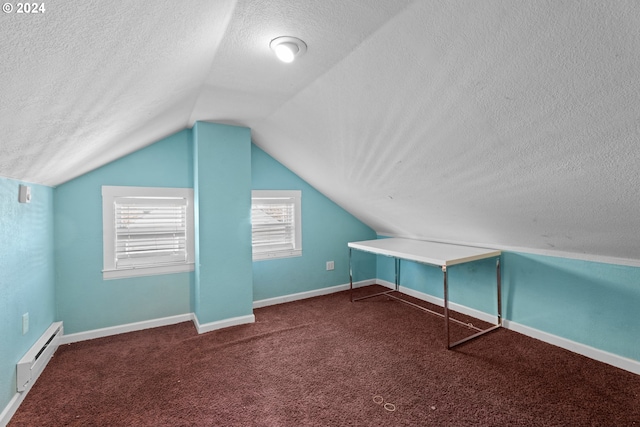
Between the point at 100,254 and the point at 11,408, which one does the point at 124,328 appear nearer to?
the point at 100,254

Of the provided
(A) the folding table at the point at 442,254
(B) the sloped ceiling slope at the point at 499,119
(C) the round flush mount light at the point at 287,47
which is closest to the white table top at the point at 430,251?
(A) the folding table at the point at 442,254

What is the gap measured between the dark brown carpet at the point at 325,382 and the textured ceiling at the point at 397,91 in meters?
1.06

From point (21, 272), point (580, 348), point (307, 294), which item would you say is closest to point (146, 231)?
point (21, 272)

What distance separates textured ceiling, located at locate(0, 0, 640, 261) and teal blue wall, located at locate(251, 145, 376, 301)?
1.22 meters

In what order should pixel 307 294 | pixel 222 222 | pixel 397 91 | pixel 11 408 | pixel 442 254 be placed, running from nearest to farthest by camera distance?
pixel 397 91 < pixel 11 408 < pixel 442 254 < pixel 222 222 < pixel 307 294

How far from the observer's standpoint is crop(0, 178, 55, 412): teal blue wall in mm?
1729

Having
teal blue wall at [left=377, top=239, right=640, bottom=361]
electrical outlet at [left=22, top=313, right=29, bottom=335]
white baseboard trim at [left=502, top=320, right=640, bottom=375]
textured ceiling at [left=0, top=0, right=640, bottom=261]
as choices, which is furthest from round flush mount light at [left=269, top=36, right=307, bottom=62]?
white baseboard trim at [left=502, top=320, right=640, bottom=375]

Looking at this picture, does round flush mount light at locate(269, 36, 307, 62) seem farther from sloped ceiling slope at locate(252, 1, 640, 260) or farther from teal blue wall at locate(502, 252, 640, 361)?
teal blue wall at locate(502, 252, 640, 361)

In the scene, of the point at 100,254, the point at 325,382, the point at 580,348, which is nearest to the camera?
the point at 325,382

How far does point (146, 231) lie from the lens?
305cm

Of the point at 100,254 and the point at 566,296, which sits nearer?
the point at 566,296

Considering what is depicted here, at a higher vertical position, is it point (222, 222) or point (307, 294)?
point (222, 222)

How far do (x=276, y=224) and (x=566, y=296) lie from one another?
3.01 meters

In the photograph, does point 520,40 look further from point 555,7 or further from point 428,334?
point 428,334
